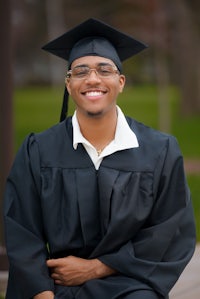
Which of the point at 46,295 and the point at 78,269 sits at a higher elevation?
the point at 78,269

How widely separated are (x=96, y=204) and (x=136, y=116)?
27512 millimetres

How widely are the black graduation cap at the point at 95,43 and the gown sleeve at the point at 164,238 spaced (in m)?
0.45

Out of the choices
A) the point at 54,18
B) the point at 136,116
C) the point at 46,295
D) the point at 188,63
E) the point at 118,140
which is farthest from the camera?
the point at 54,18

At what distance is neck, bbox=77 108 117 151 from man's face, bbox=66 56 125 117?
0.21 ft

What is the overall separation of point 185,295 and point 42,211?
1.82 m

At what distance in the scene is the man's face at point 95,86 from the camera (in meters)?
3.79

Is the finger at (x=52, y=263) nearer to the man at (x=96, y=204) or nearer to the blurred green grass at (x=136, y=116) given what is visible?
the man at (x=96, y=204)

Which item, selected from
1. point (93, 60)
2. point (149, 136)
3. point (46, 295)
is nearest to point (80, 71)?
point (93, 60)

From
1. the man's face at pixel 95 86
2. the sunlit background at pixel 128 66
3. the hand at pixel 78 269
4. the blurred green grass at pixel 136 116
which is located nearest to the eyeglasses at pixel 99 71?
the man's face at pixel 95 86

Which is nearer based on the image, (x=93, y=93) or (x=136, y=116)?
(x=93, y=93)

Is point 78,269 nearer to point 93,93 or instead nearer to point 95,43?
point 93,93

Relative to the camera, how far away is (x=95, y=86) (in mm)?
3789

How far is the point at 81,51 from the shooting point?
12.6ft

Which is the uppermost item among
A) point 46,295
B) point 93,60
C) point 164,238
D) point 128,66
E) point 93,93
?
point 93,60
